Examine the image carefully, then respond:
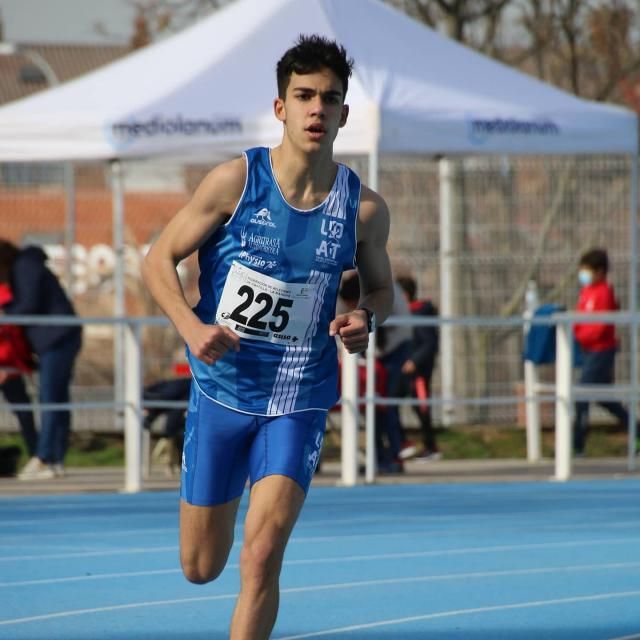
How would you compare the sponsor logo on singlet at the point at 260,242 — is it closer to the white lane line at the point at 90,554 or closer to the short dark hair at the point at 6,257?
the white lane line at the point at 90,554

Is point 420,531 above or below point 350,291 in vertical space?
below

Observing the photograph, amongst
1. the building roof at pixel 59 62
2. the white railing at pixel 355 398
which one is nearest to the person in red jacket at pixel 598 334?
the white railing at pixel 355 398

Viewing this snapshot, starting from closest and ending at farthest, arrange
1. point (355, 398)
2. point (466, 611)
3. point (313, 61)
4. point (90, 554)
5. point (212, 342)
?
point (212, 342) < point (313, 61) < point (466, 611) < point (90, 554) < point (355, 398)

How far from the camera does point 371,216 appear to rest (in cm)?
573

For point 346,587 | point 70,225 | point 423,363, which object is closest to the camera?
point 346,587

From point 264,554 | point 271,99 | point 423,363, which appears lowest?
point 264,554

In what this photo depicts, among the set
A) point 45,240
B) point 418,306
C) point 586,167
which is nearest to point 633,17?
point 586,167

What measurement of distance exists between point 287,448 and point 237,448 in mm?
208

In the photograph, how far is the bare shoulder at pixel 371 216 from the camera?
225 inches

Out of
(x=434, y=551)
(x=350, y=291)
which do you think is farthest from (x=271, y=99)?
(x=434, y=551)

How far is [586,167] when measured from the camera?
731 inches

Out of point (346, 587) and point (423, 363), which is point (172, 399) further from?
point (346, 587)

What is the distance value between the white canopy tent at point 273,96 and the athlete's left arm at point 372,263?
720cm

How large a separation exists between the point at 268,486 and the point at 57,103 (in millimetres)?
8747
